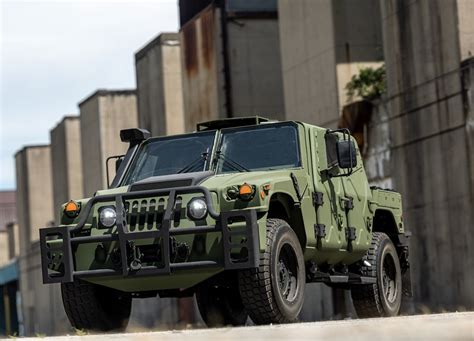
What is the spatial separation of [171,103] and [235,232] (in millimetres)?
36164

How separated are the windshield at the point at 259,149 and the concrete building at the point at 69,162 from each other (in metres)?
50.1

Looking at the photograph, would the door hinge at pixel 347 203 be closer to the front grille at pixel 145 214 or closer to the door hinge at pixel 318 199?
the door hinge at pixel 318 199

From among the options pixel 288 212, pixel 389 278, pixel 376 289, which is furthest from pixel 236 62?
pixel 288 212

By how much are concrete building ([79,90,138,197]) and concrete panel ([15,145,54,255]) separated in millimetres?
15793

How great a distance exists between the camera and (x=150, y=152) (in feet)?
49.4

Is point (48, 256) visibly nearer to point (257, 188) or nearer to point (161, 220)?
point (161, 220)

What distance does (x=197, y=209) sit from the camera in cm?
1298

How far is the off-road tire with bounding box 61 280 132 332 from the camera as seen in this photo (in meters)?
13.9

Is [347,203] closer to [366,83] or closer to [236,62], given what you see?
[366,83]

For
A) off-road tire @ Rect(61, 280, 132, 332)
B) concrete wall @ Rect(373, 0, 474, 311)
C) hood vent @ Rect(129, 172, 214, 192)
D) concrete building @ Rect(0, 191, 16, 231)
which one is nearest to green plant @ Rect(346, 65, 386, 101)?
concrete wall @ Rect(373, 0, 474, 311)

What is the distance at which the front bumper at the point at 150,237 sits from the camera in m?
12.7

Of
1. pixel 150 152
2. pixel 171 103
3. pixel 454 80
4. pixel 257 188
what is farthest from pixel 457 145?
pixel 171 103

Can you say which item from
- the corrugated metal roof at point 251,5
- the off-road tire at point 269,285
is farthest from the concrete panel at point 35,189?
the off-road tire at point 269,285

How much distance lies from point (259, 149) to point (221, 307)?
2.60 m
